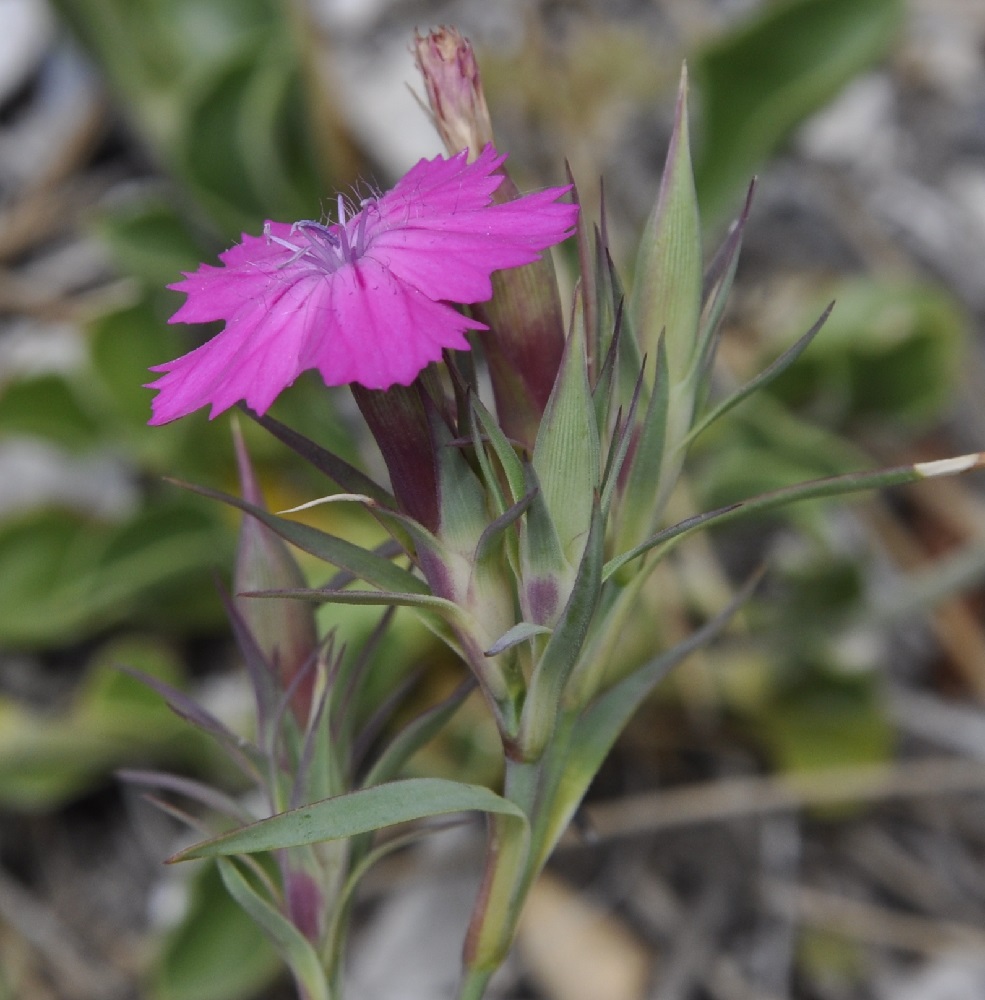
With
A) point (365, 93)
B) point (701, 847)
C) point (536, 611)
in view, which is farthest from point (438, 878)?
point (365, 93)

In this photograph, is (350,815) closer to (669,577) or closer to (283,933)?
(283,933)

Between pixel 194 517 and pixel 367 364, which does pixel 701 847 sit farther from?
pixel 367 364

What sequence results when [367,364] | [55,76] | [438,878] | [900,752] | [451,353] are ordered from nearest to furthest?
[367,364], [451,353], [438,878], [900,752], [55,76]

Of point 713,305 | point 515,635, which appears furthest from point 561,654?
point 713,305

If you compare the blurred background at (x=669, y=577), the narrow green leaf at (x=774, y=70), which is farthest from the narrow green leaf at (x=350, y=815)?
the narrow green leaf at (x=774, y=70)

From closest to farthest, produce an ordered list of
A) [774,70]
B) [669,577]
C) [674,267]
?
[674,267] → [669,577] → [774,70]

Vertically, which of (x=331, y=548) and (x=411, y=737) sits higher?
(x=331, y=548)
